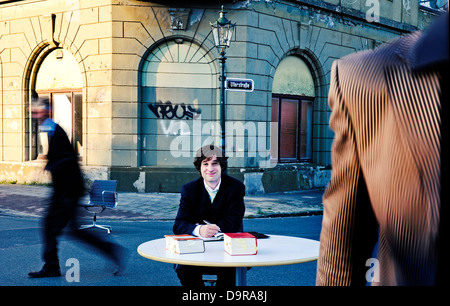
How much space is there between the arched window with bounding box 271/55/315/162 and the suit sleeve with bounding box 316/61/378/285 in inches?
596

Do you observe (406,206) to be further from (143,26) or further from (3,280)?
(143,26)

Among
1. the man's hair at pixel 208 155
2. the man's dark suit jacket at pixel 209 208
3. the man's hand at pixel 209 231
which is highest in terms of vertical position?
the man's hair at pixel 208 155

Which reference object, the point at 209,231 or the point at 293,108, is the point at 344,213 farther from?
the point at 293,108

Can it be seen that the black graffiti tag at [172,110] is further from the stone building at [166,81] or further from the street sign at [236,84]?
the street sign at [236,84]

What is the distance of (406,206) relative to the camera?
3.41 ft

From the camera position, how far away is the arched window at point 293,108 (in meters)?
16.6

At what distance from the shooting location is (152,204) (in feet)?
42.0

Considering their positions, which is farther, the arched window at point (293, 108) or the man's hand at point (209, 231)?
the arched window at point (293, 108)

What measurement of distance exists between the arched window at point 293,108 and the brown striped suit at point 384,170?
597 inches

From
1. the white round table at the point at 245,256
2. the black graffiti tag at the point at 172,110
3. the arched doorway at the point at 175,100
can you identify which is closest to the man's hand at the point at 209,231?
the white round table at the point at 245,256

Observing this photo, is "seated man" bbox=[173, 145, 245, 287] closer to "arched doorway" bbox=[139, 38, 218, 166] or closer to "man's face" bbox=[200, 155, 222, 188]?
"man's face" bbox=[200, 155, 222, 188]

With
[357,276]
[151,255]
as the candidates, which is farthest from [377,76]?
[151,255]

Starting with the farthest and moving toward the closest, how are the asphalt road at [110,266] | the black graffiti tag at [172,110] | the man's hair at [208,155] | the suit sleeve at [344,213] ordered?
the black graffiti tag at [172,110], the asphalt road at [110,266], the man's hair at [208,155], the suit sleeve at [344,213]

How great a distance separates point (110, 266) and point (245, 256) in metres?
3.41
